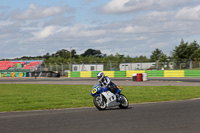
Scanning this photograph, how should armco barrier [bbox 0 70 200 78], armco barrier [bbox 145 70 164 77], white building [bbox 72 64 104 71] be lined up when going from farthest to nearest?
white building [bbox 72 64 104 71], armco barrier [bbox 145 70 164 77], armco barrier [bbox 0 70 200 78]

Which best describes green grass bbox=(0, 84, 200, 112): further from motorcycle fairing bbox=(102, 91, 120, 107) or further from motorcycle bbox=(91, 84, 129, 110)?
motorcycle fairing bbox=(102, 91, 120, 107)

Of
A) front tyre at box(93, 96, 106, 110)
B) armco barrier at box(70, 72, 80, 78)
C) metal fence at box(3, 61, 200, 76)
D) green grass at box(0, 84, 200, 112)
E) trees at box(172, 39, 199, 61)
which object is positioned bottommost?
green grass at box(0, 84, 200, 112)

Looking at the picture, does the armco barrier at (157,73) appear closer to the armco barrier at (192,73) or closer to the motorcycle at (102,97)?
the armco barrier at (192,73)

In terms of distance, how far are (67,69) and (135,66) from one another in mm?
13504

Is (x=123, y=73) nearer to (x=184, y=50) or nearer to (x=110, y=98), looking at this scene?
(x=184, y=50)

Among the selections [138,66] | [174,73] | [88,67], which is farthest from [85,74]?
[174,73]

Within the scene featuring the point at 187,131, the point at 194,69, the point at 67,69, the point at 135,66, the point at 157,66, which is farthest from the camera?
the point at 67,69

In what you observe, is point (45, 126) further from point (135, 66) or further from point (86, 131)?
point (135, 66)

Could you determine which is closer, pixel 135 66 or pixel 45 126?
pixel 45 126

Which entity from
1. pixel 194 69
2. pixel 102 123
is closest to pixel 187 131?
pixel 102 123

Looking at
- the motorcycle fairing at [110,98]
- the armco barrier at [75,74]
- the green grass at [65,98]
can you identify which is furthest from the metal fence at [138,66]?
the motorcycle fairing at [110,98]

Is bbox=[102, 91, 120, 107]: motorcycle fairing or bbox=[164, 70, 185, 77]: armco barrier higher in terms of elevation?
bbox=[164, 70, 185, 77]: armco barrier

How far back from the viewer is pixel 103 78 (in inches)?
458

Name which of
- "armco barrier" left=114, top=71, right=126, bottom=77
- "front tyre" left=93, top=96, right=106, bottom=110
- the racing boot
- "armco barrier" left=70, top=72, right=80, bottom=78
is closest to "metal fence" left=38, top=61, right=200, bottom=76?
"armco barrier" left=114, top=71, right=126, bottom=77
